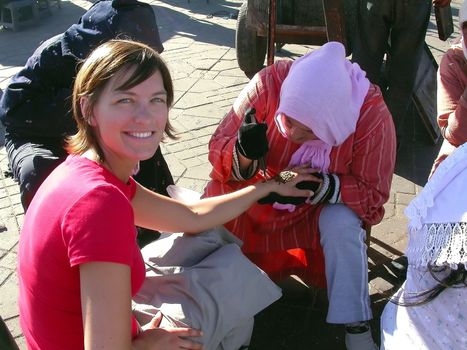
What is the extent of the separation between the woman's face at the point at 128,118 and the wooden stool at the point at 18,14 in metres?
6.56

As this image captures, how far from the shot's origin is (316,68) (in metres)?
2.08

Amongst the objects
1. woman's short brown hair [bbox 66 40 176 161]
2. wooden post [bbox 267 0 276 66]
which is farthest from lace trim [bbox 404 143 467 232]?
wooden post [bbox 267 0 276 66]

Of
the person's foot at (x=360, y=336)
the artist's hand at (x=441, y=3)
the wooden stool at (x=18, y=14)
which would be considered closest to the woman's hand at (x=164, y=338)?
the person's foot at (x=360, y=336)

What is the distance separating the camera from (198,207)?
2082mm

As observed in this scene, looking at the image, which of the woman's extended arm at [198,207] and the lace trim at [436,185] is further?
the woman's extended arm at [198,207]

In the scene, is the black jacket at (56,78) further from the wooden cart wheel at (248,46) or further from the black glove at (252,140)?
the wooden cart wheel at (248,46)

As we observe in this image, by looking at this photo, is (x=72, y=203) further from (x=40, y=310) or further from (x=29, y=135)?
(x=29, y=135)

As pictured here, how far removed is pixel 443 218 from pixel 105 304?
80 cm

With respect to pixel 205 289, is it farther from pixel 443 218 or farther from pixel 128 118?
pixel 443 218

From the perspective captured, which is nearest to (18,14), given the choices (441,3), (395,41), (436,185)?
(395,41)

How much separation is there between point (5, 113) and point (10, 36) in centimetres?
526

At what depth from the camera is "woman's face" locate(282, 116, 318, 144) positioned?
84.7 inches

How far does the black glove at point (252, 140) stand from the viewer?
6.75 feet

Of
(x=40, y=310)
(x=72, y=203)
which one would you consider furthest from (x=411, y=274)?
(x=40, y=310)
